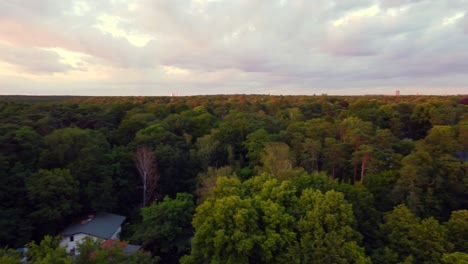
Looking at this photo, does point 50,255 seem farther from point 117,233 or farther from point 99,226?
point 117,233

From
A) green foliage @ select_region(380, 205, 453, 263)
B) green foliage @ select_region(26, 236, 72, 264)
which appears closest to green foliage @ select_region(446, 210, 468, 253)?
green foliage @ select_region(380, 205, 453, 263)

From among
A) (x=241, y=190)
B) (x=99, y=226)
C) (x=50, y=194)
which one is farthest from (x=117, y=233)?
(x=241, y=190)

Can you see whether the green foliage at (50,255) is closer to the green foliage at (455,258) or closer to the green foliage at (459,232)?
the green foliage at (455,258)

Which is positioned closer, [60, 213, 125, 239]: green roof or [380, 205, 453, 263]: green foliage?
[380, 205, 453, 263]: green foliage

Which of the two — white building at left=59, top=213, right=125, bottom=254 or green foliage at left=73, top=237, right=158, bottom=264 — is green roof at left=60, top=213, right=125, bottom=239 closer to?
white building at left=59, top=213, right=125, bottom=254

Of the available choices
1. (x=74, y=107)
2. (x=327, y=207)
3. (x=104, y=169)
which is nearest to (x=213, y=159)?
(x=104, y=169)

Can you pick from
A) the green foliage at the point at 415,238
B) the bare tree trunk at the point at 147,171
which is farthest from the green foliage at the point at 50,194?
the green foliage at the point at 415,238
